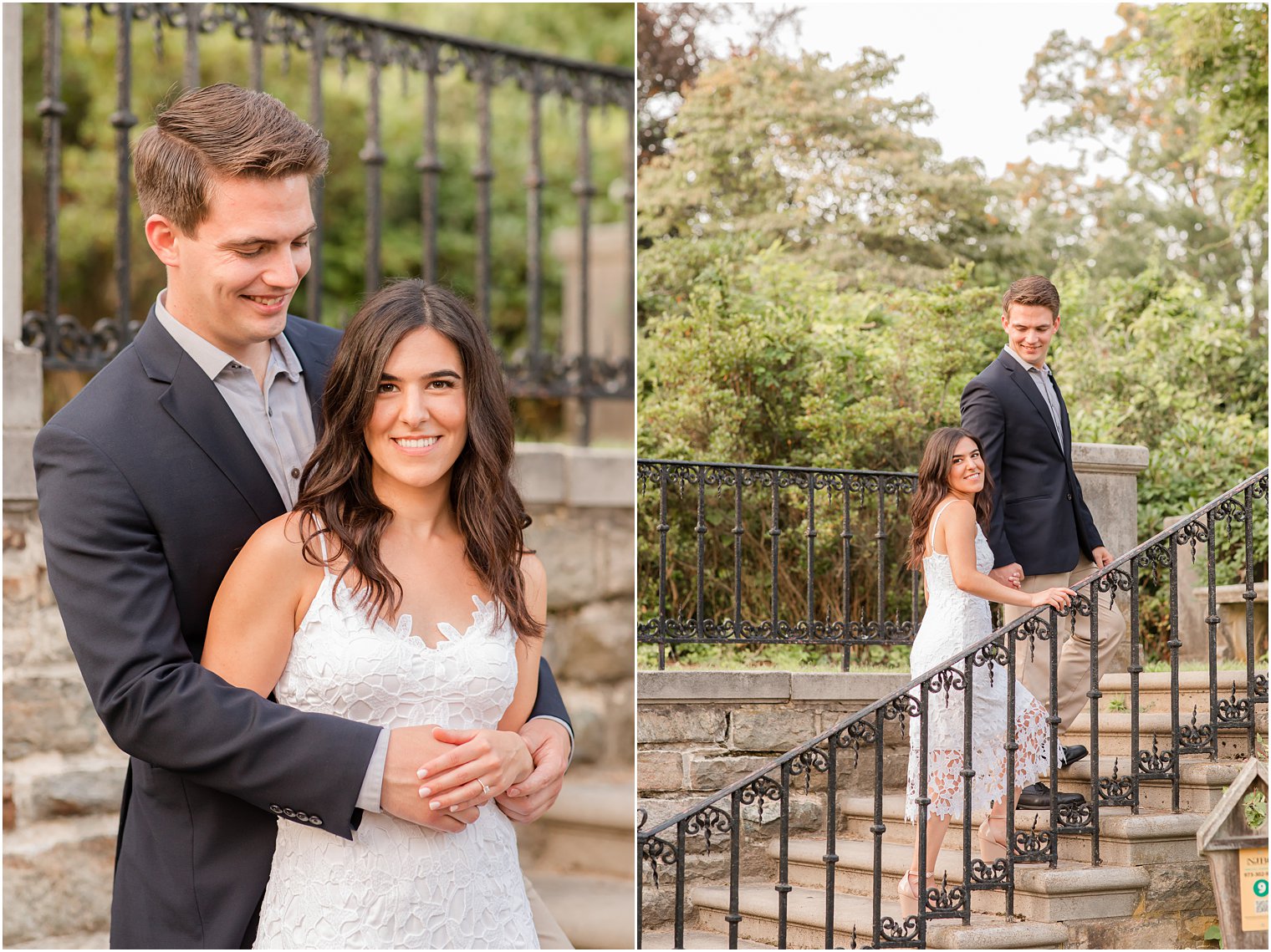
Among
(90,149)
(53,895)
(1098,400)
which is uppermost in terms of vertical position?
(90,149)

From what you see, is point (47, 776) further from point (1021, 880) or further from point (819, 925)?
point (1021, 880)

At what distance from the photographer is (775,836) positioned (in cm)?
386

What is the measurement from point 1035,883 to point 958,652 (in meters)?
0.72

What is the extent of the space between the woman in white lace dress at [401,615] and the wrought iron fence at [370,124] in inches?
71.8

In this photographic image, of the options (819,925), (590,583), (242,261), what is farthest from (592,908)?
(242,261)

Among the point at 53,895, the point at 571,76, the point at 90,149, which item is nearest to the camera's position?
the point at 53,895

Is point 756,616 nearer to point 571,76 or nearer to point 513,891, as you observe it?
point 513,891

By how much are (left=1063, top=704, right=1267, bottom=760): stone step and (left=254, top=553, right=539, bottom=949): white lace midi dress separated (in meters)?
2.70

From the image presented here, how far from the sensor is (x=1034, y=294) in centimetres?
361

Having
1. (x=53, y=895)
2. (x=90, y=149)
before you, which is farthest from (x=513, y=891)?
(x=90, y=149)

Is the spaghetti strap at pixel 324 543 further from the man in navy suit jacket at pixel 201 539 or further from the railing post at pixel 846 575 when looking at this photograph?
the railing post at pixel 846 575

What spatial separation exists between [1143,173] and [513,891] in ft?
9.60

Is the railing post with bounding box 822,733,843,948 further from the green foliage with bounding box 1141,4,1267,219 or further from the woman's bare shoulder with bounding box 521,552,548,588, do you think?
the green foliage with bounding box 1141,4,1267,219

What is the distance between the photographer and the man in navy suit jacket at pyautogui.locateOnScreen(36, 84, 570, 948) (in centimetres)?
182
